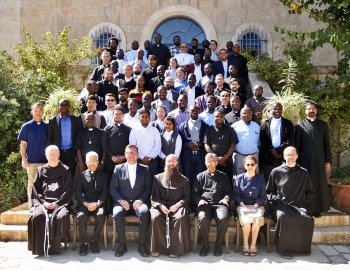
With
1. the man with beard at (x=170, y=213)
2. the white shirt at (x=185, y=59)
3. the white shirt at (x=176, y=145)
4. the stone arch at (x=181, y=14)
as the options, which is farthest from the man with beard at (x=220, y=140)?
the stone arch at (x=181, y=14)

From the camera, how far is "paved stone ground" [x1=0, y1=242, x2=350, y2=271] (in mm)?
6070

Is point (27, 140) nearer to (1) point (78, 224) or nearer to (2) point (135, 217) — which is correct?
(1) point (78, 224)

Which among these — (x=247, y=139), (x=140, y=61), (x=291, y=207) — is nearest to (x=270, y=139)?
(x=247, y=139)

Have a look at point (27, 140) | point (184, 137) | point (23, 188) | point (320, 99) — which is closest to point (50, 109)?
point (27, 140)

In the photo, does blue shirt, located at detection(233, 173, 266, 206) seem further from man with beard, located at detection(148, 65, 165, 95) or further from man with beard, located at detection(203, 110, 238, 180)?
man with beard, located at detection(148, 65, 165, 95)

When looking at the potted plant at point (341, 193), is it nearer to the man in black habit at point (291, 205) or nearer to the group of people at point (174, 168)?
the group of people at point (174, 168)

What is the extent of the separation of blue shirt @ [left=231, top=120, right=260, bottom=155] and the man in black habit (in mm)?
813

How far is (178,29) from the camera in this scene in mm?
15805

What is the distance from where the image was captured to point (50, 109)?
27.8 feet

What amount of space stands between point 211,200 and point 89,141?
7.89 feet

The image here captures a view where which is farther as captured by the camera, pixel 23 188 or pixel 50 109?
pixel 23 188

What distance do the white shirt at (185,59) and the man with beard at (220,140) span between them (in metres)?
4.12

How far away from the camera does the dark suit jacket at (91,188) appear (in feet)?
23.2

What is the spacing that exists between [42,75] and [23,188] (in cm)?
285
